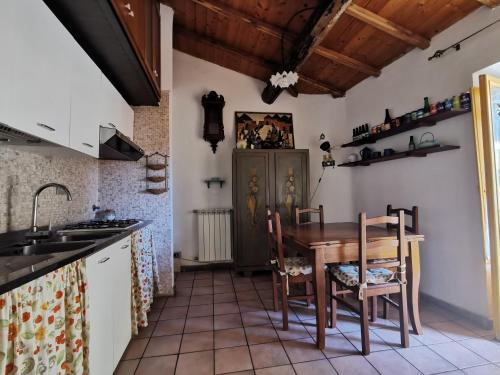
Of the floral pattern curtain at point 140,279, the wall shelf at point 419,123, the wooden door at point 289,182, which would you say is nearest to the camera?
the floral pattern curtain at point 140,279

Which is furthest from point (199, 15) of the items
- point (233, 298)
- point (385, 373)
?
point (385, 373)

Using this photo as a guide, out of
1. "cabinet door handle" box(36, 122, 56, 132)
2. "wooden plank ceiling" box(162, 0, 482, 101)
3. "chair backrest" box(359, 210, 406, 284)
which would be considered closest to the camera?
"cabinet door handle" box(36, 122, 56, 132)

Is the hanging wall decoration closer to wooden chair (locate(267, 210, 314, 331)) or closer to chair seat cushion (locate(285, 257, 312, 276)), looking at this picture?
wooden chair (locate(267, 210, 314, 331))

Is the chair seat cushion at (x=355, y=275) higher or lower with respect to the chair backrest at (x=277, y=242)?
lower

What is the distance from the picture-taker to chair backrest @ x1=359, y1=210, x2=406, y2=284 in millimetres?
1686

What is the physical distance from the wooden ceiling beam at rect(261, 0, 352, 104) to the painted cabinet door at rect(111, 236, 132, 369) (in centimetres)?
243

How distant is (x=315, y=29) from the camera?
234 centimetres

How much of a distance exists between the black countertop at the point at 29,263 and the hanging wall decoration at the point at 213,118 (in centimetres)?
239

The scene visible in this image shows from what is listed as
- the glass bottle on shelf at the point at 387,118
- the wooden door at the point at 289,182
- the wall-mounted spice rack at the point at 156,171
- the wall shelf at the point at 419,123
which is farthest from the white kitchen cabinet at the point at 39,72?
the glass bottle on shelf at the point at 387,118

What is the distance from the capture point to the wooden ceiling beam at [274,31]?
269cm

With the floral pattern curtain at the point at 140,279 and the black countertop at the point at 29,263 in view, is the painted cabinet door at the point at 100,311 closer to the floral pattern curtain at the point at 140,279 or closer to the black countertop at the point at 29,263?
the black countertop at the point at 29,263

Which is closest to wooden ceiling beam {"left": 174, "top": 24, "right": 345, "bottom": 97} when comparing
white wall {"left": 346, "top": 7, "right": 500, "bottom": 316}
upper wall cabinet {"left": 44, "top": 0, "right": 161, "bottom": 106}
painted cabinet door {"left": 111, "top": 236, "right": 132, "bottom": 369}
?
upper wall cabinet {"left": 44, "top": 0, "right": 161, "bottom": 106}

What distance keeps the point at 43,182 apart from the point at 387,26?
3200 mm

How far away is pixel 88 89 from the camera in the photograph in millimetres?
1658
